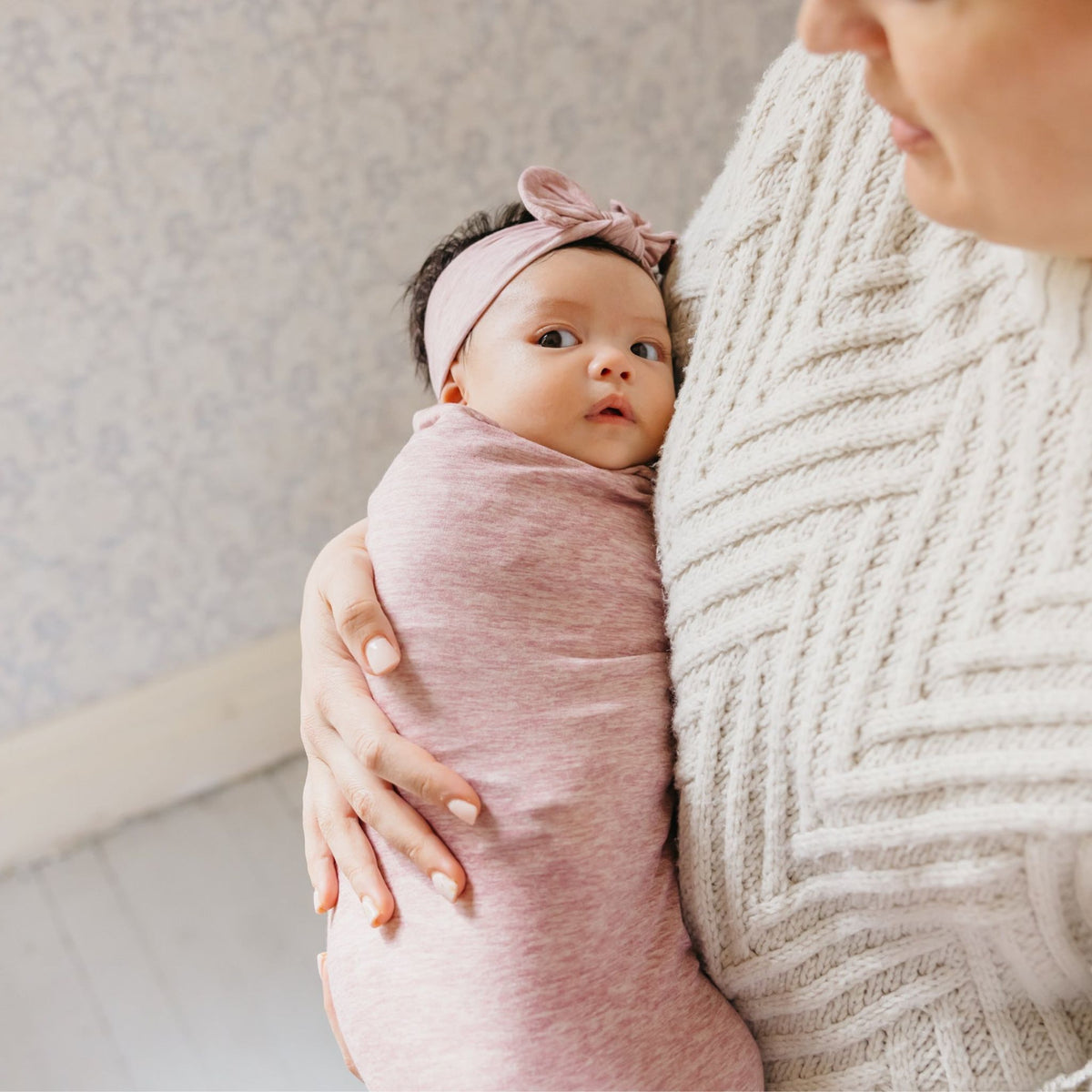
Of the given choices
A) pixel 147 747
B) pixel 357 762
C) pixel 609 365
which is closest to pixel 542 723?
pixel 357 762

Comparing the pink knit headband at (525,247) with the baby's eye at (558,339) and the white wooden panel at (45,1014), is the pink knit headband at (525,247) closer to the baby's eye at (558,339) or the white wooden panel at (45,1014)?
the baby's eye at (558,339)

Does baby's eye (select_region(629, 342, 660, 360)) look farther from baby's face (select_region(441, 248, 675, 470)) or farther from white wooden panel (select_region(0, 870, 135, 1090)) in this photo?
white wooden panel (select_region(0, 870, 135, 1090))

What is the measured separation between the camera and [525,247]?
0.98 meters

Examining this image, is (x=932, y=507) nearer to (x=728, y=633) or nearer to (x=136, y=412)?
(x=728, y=633)

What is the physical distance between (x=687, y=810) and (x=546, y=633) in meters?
0.16

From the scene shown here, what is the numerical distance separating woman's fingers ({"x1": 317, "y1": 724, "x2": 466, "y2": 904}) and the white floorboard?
65cm

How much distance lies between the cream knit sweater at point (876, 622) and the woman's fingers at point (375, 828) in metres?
0.17

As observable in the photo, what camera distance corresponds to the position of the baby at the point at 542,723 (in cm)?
73

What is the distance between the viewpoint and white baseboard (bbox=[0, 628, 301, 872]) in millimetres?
1641

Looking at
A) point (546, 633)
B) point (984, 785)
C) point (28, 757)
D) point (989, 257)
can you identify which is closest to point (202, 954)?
point (28, 757)

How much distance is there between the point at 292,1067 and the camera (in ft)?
4.47

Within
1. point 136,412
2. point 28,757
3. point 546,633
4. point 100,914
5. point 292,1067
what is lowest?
point 292,1067

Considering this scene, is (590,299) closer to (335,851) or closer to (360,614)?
(360,614)

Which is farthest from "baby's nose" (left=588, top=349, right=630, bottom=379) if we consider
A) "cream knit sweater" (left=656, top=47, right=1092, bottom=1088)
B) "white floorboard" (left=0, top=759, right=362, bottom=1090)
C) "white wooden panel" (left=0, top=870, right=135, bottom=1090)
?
"white wooden panel" (left=0, top=870, right=135, bottom=1090)
